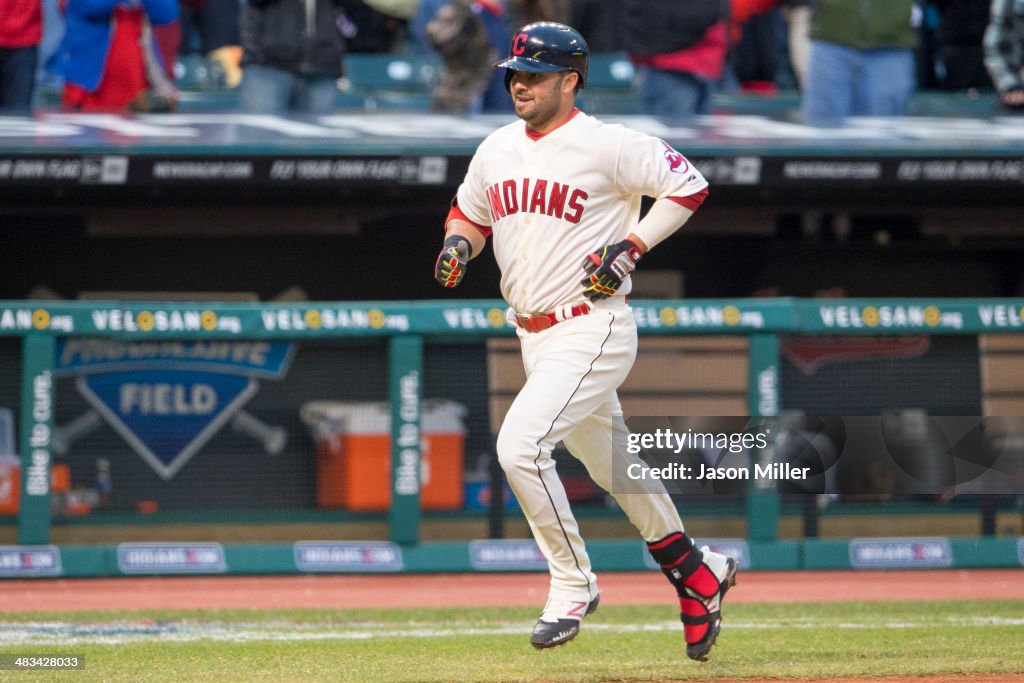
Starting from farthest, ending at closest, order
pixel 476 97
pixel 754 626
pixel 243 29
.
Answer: pixel 476 97, pixel 243 29, pixel 754 626

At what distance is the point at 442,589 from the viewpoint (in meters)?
7.06

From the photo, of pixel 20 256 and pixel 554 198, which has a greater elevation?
pixel 554 198

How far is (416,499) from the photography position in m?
7.31

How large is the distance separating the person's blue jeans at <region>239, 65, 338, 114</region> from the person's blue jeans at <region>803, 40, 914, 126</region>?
2693mm

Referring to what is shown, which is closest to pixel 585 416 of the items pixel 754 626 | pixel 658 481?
pixel 658 481

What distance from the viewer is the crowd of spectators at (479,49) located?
823 cm

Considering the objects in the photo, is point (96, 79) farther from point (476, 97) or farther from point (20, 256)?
point (476, 97)

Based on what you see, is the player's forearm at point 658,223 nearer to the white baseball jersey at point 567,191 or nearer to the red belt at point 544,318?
the white baseball jersey at point 567,191

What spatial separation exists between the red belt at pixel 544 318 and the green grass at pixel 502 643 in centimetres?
102

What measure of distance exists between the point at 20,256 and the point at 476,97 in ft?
9.01

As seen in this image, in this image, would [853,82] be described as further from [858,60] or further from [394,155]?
[394,155]

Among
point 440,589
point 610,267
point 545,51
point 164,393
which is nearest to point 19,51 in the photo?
point 164,393

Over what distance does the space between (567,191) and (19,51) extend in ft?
Answer: 16.3

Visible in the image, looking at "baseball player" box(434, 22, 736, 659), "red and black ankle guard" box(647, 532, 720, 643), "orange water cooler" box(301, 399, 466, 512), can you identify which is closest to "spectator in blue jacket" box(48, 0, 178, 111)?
"orange water cooler" box(301, 399, 466, 512)
